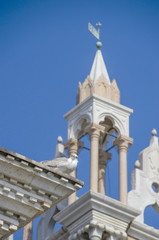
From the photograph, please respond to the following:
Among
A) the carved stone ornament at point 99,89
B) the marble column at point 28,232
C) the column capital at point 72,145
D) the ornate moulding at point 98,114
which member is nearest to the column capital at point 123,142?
the ornate moulding at point 98,114

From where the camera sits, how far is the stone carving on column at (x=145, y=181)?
31703 mm

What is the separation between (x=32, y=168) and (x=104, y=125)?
18644 millimetres

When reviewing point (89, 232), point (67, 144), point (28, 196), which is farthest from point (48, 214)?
point (28, 196)

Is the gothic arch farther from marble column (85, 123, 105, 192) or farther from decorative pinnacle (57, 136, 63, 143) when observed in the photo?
decorative pinnacle (57, 136, 63, 143)

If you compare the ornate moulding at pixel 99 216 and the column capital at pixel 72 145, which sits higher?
the column capital at pixel 72 145

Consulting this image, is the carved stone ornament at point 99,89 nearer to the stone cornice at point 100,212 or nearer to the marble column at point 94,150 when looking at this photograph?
the marble column at point 94,150

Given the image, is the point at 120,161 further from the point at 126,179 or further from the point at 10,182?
the point at 10,182

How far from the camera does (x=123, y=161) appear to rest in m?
33.1

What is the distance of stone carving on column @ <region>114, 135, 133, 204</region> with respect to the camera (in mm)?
31630

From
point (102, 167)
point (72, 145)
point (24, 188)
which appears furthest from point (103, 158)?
point (24, 188)

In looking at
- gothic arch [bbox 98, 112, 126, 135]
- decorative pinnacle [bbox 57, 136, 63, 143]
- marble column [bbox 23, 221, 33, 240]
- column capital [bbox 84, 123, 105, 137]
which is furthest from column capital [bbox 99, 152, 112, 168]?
marble column [bbox 23, 221, 33, 240]

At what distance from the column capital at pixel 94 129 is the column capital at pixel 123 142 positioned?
2.82ft

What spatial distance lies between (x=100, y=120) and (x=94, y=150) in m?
1.89

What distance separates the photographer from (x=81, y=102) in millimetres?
34844
